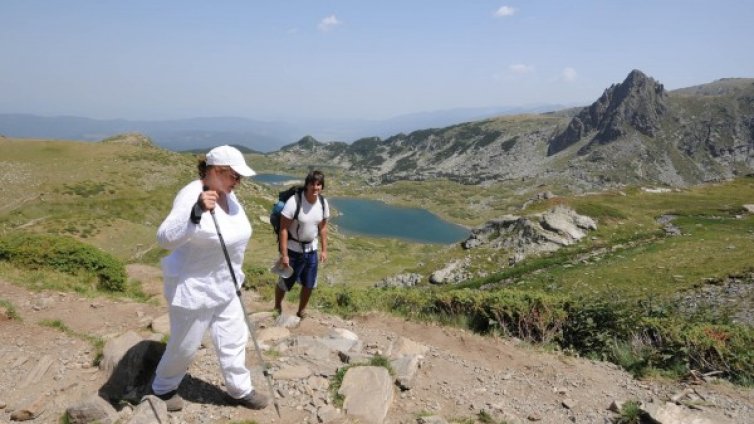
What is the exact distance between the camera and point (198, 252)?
18.7 ft

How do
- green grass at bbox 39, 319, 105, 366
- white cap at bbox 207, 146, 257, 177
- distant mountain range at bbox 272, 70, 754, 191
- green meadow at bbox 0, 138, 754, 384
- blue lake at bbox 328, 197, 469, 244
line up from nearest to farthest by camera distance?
white cap at bbox 207, 146, 257, 177
green grass at bbox 39, 319, 105, 366
green meadow at bbox 0, 138, 754, 384
blue lake at bbox 328, 197, 469, 244
distant mountain range at bbox 272, 70, 754, 191

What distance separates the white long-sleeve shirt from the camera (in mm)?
5359

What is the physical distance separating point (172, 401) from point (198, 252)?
7.07 ft

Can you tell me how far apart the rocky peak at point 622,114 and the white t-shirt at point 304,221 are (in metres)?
191

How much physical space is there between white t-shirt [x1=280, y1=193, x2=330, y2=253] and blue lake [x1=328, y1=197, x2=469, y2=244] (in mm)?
93875

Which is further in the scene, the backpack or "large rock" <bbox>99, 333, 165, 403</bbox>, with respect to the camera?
the backpack

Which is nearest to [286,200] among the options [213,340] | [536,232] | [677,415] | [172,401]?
[213,340]

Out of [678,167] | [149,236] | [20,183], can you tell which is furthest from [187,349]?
[678,167]

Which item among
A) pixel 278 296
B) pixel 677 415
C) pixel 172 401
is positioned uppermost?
pixel 172 401

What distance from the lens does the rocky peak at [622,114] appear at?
182125 mm

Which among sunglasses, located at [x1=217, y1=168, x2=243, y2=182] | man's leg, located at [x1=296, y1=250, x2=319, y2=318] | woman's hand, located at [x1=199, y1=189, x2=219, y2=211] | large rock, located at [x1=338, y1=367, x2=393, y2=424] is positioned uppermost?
sunglasses, located at [x1=217, y1=168, x2=243, y2=182]

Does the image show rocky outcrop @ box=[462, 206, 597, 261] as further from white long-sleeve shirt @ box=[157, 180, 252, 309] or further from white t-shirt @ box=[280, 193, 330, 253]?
white long-sleeve shirt @ box=[157, 180, 252, 309]

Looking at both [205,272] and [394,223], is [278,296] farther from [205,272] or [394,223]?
[394,223]

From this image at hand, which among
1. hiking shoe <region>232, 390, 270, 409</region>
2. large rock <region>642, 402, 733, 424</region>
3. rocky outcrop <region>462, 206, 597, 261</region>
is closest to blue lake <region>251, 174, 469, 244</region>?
rocky outcrop <region>462, 206, 597, 261</region>
